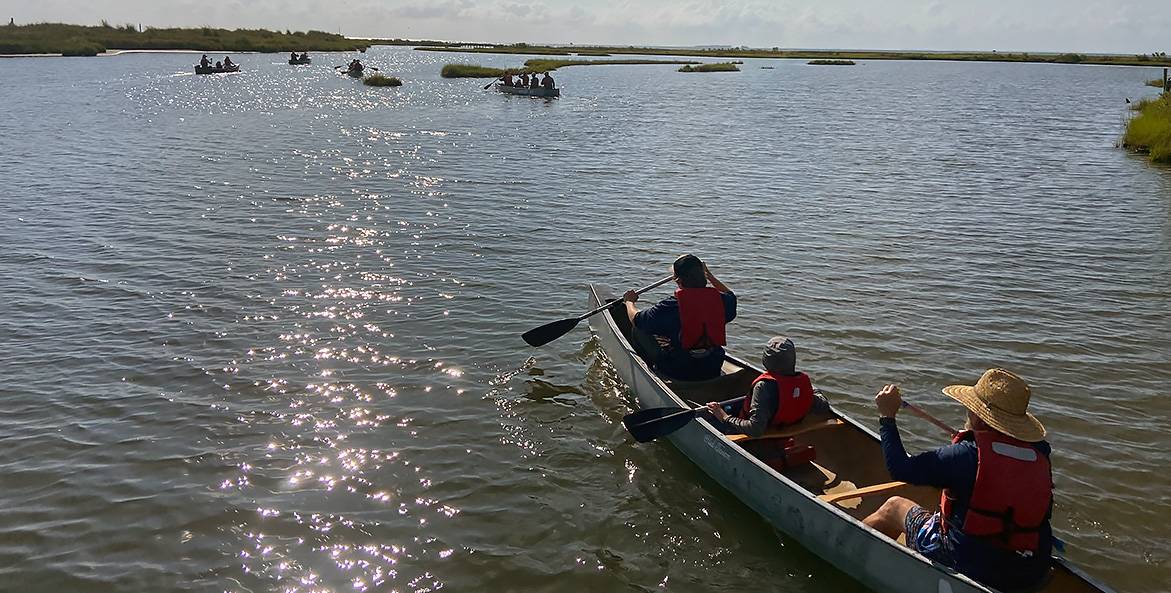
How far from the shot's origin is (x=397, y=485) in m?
7.40

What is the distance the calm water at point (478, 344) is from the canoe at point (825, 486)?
0.31 meters

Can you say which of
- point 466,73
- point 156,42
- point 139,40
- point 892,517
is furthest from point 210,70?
point 892,517

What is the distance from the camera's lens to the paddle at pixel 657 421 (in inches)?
293

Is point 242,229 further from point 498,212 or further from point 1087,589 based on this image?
point 1087,589

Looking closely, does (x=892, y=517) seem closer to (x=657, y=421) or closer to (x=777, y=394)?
(x=777, y=394)

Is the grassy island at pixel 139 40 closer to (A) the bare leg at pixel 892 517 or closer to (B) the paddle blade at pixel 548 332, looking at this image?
(B) the paddle blade at pixel 548 332

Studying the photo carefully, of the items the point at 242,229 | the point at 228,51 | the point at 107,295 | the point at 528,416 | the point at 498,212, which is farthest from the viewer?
the point at 228,51

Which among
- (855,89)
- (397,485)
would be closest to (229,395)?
(397,485)

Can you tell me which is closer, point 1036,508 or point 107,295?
point 1036,508

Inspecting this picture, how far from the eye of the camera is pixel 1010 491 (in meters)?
4.70

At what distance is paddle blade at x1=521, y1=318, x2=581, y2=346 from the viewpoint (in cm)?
1041

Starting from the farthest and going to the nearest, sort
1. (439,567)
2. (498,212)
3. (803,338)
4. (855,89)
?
(855,89) < (498,212) < (803,338) < (439,567)

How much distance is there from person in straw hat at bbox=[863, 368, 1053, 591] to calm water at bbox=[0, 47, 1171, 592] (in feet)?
4.66

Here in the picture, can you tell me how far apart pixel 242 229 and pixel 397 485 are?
10779mm
